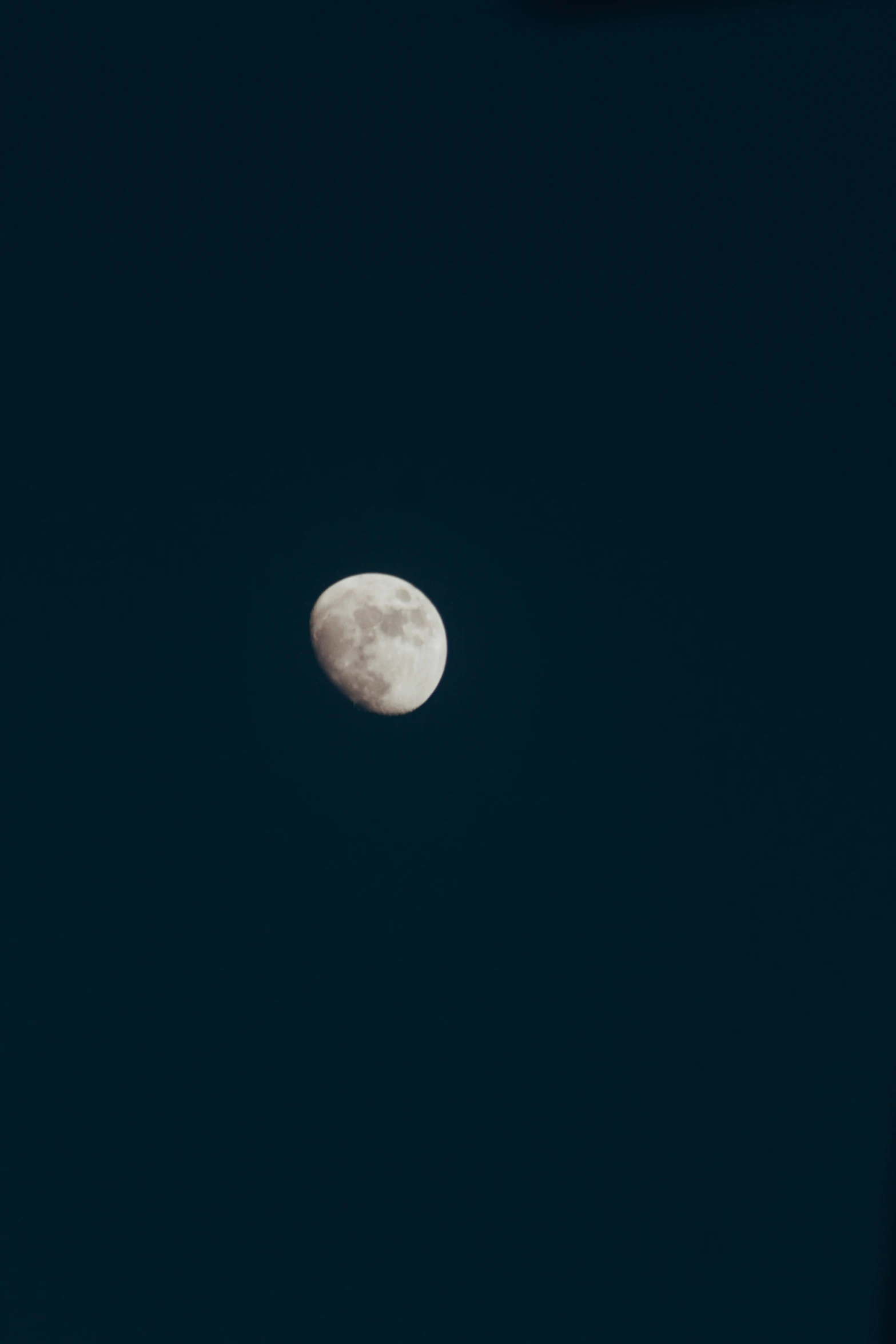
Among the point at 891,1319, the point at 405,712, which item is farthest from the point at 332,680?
the point at 891,1319

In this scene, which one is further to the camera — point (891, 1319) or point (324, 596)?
point (324, 596)

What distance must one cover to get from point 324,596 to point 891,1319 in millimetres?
12649

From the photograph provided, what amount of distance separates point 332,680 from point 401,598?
6.53 feet

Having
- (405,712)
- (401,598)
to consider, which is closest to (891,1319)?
(405,712)

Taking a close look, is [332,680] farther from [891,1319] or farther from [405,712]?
[891,1319]

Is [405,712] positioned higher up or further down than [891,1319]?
higher up

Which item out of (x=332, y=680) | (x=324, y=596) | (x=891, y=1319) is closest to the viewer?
(x=891, y=1319)

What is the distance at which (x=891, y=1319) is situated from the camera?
8.77m

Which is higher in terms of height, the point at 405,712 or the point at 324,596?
the point at 324,596

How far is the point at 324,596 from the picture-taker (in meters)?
17.2

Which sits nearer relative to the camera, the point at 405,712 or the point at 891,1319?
the point at 891,1319

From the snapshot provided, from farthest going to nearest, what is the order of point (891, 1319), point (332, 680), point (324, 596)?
point (324, 596) < point (332, 680) < point (891, 1319)

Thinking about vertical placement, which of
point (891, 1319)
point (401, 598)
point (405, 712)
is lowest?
point (891, 1319)

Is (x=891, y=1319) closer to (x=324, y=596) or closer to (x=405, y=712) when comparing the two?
(x=405, y=712)
